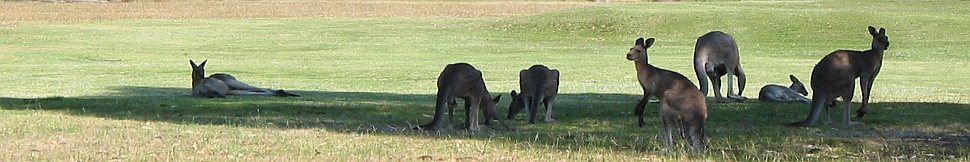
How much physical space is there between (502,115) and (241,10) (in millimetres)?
47655

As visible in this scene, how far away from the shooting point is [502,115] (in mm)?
14641

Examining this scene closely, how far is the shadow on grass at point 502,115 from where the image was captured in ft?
39.8

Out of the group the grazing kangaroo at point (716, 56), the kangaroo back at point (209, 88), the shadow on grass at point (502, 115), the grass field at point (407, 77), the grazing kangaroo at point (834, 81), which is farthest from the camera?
the kangaroo back at point (209, 88)

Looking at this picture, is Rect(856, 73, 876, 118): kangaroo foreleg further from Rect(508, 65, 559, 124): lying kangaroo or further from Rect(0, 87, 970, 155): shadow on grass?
Rect(508, 65, 559, 124): lying kangaroo

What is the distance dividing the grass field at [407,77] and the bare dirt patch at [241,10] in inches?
8.7

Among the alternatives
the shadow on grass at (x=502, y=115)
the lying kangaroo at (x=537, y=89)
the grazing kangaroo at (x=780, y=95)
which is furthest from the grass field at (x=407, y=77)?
the lying kangaroo at (x=537, y=89)

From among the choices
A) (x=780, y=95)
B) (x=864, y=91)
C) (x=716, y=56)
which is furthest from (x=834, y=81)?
(x=716, y=56)

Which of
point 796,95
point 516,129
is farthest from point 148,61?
point 516,129

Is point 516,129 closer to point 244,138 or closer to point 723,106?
point 244,138

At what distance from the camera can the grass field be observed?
10.7 metres

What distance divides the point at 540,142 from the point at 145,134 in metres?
3.14

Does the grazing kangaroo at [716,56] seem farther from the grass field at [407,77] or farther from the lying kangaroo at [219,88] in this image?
the lying kangaroo at [219,88]

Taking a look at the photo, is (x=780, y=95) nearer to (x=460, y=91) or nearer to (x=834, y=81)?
(x=834, y=81)

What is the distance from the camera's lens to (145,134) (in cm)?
1155
